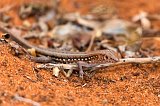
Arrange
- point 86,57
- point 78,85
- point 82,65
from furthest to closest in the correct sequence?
1. point 86,57
2. point 82,65
3. point 78,85

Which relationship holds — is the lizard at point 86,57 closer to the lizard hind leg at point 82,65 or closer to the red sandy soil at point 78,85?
the lizard hind leg at point 82,65

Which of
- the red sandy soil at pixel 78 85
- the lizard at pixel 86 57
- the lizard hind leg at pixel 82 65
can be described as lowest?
the red sandy soil at pixel 78 85

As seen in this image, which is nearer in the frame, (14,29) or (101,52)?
(101,52)

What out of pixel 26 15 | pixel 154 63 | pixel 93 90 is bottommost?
pixel 93 90

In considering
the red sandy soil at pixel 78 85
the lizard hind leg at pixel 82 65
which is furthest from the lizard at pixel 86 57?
the red sandy soil at pixel 78 85

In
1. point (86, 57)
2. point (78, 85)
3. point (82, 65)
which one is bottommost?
point (78, 85)

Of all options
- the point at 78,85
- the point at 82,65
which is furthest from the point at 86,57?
the point at 78,85

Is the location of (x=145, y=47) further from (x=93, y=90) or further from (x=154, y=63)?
(x=93, y=90)

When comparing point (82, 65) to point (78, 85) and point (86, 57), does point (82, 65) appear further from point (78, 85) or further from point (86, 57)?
point (78, 85)

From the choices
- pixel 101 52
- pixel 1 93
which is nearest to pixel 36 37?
pixel 101 52
